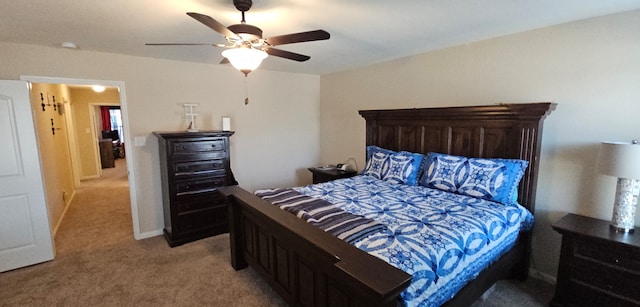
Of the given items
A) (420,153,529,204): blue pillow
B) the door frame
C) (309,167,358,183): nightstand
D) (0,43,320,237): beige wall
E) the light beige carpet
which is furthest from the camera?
(309,167,358,183): nightstand

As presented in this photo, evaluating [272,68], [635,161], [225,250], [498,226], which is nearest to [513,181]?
[498,226]

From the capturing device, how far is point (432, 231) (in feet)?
5.84

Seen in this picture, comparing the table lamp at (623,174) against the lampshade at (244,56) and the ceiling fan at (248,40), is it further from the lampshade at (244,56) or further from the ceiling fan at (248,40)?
the lampshade at (244,56)

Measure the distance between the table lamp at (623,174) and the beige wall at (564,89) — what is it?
0.88ft

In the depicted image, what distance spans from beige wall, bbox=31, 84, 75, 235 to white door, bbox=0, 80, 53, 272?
188 mm

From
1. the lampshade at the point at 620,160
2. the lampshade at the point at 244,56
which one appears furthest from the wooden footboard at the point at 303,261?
the lampshade at the point at 620,160

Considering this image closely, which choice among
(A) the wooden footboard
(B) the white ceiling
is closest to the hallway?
(A) the wooden footboard

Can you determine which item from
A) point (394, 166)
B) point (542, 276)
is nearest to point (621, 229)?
point (542, 276)

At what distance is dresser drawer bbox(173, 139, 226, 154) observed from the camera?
318 centimetres

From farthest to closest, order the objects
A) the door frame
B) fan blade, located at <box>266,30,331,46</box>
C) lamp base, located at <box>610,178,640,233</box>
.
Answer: the door frame, lamp base, located at <box>610,178,640,233</box>, fan blade, located at <box>266,30,331,46</box>

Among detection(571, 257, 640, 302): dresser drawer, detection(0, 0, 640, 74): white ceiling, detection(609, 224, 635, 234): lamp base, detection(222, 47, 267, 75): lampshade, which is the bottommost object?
detection(571, 257, 640, 302): dresser drawer

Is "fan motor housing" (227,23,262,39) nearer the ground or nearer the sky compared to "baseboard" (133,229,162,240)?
nearer the sky

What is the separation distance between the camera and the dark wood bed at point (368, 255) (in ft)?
4.44

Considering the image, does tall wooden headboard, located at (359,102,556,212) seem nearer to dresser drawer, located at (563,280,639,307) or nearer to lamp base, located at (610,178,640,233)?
lamp base, located at (610,178,640,233)
